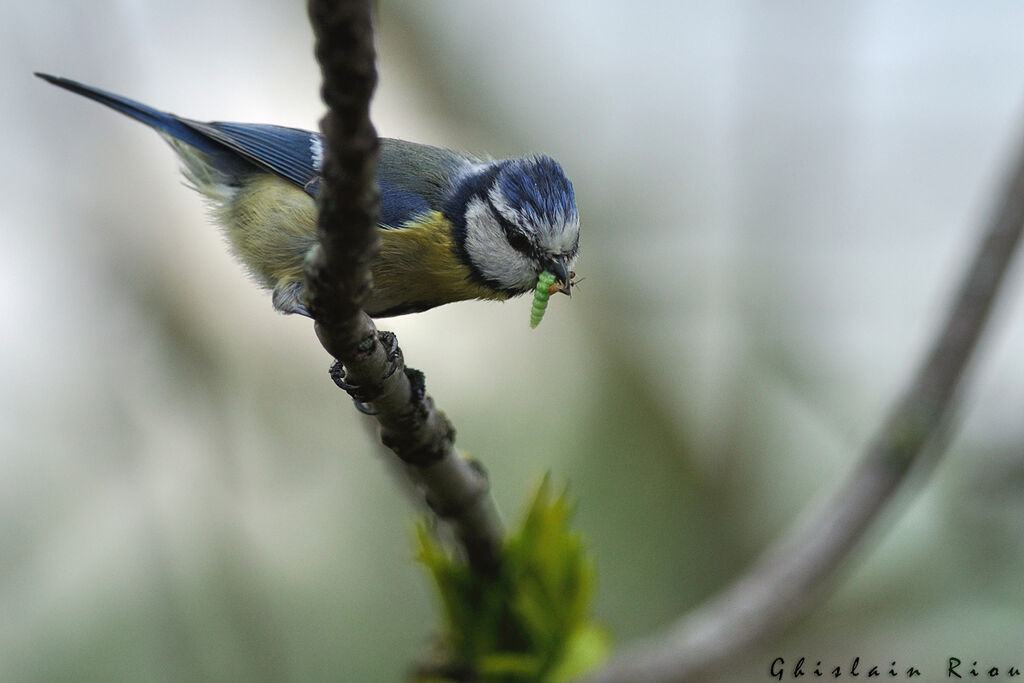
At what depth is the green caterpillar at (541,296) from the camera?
1.10 m

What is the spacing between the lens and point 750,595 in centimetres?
133

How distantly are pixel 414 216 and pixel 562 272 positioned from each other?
11.6 inches

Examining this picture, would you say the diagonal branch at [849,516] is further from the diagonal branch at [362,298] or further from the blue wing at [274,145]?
the blue wing at [274,145]

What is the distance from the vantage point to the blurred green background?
7.25 ft

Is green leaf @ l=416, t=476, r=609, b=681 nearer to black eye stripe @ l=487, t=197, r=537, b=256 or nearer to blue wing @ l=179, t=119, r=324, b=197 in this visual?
black eye stripe @ l=487, t=197, r=537, b=256

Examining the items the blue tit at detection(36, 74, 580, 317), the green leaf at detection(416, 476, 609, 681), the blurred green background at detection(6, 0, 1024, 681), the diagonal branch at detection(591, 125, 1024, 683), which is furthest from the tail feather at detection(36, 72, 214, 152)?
the diagonal branch at detection(591, 125, 1024, 683)

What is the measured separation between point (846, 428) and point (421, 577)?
132cm

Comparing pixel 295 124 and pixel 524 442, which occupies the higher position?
pixel 295 124

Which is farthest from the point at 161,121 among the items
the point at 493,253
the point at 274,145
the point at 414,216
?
the point at 493,253

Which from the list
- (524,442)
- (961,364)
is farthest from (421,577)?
Answer: (961,364)

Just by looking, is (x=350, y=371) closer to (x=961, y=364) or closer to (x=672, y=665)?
(x=672, y=665)

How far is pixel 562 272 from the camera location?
1.34 metres

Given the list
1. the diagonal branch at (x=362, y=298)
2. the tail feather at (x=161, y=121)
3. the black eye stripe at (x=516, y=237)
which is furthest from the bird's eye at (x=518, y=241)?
the tail feather at (x=161, y=121)

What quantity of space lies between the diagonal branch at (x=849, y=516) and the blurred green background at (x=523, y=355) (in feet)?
2.69
